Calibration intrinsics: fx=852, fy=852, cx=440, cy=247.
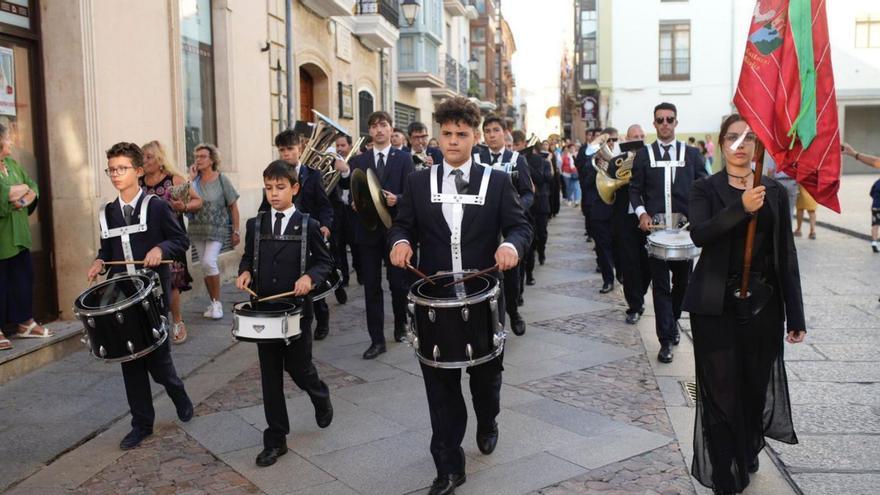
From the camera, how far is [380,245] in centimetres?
711

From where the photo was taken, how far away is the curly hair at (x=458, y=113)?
13.5 feet

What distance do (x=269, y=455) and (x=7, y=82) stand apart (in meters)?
4.44

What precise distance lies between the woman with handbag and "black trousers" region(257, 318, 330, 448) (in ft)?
12.5

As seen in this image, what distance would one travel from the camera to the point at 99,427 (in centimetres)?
523

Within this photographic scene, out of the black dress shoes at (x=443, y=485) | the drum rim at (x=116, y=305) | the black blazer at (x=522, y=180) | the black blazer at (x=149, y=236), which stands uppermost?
the black blazer at (x=522, y=180)

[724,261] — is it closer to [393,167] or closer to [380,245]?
[380,245]

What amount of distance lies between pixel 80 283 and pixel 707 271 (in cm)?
581

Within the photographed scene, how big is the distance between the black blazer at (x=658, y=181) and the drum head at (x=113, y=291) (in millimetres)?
3942

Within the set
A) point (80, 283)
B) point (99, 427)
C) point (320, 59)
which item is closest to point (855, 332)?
point (99, 427)

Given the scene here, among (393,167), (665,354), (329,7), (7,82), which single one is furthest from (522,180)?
(329,7)

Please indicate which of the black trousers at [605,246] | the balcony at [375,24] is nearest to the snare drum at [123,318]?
the black trousers at [605,246]

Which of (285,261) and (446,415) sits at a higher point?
(285,261)

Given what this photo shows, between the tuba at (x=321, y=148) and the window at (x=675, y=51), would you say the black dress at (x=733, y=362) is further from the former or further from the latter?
the window at (x=675, y=51)

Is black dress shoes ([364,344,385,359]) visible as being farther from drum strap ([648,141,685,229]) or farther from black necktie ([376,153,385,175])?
→ drum strap ([648,141,685,229])
